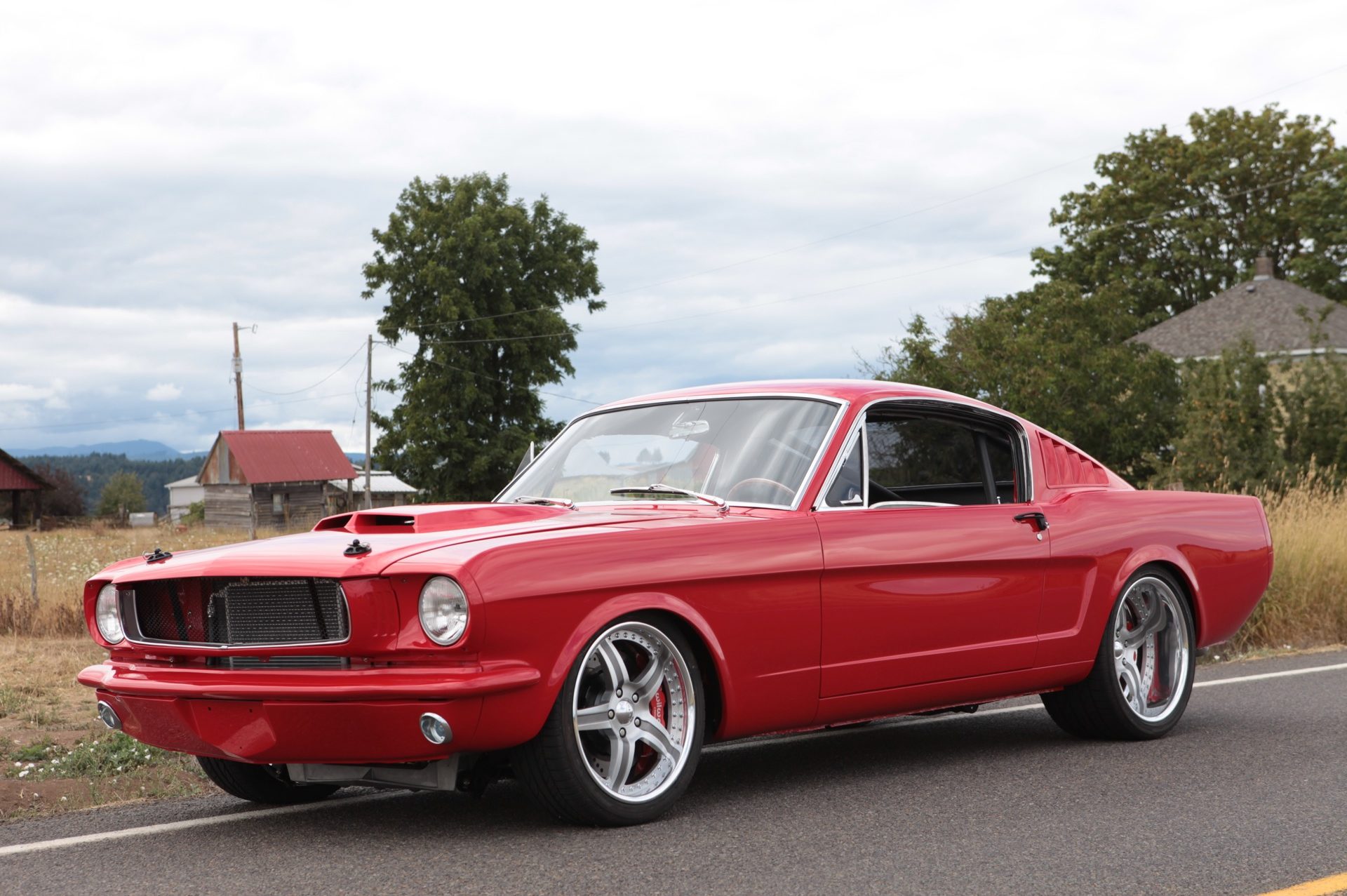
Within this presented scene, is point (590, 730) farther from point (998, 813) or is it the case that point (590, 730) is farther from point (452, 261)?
point (452, 261)

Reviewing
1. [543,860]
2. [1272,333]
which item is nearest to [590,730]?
[543,860]

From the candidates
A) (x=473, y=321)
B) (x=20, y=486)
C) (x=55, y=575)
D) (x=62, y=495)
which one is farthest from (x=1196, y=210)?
(x=62, y=495)

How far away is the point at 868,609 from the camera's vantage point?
5.68 meters

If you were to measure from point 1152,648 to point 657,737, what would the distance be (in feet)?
10.2

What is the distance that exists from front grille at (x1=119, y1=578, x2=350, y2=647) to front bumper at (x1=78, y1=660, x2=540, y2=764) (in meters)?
0.13

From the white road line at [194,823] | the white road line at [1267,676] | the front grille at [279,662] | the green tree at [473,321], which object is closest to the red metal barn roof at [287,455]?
the green tree at [473,321]

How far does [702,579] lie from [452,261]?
180 ft

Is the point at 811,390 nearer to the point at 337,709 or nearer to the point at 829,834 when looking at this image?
the point at 829,834

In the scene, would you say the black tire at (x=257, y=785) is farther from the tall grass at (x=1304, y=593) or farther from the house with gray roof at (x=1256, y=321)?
the house with gray roof at (x=1256, y=321)

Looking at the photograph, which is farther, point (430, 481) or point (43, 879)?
point (430, 481)

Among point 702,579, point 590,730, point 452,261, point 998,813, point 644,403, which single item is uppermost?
point 452,261

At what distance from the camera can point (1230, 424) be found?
2561cm

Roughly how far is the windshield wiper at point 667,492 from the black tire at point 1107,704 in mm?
2118

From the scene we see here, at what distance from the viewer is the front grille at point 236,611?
15.5 ft
